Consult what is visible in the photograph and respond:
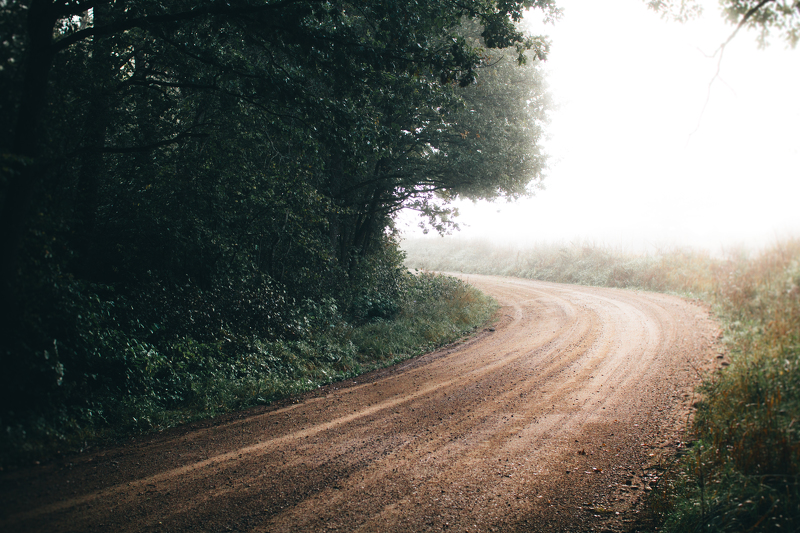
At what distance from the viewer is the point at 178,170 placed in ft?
22.9

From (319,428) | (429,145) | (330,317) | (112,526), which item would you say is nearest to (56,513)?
(112,526)

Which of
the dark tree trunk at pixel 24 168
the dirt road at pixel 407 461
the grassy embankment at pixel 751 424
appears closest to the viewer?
the grassy embankment at pixel 751 424

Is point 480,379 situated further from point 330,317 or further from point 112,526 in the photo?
point 112,526

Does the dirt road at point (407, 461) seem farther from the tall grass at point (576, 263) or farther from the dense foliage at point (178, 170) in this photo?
the tall grass at point (576, 263)

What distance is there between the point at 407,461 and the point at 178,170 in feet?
20.6

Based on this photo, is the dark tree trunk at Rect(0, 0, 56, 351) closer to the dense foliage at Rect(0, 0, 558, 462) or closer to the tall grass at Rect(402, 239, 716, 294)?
the dense foliage at Rect(0, 0, 558, 462)

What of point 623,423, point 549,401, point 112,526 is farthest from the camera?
point 549,401

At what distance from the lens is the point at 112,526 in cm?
291

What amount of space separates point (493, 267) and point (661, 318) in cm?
1654

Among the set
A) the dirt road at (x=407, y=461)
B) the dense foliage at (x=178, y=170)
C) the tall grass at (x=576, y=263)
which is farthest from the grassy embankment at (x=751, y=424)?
the dense foliage at (x=178, y=170)

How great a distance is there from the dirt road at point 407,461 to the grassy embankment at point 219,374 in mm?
386

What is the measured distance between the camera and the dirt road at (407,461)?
3.09 metres

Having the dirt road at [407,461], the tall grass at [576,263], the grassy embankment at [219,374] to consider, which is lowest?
the dirt road at [407,461]

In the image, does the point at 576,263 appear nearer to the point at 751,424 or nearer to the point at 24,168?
the point at 751,424
